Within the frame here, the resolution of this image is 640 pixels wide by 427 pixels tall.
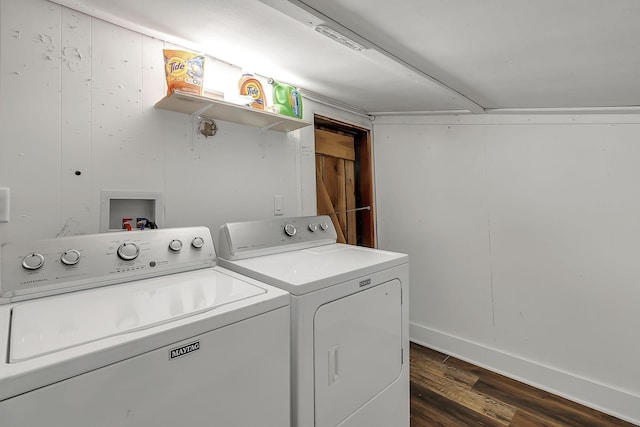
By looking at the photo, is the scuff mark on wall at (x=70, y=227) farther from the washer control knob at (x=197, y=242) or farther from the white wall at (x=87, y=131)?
the washer control knob at (x=197, y=242)

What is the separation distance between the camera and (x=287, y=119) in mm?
1689

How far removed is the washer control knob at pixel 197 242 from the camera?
1.30 meters

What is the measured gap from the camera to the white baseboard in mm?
1730

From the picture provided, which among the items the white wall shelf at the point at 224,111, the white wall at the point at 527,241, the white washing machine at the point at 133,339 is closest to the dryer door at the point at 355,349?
the white washing machine at the point at 133,339

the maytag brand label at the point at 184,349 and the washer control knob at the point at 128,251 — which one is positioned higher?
the washer control knob at the point at 128,251

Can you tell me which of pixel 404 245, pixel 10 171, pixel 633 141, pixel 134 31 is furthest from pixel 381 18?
pixel 404 245

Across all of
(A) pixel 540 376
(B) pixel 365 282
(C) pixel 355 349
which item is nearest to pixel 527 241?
(A) pixel 540 376

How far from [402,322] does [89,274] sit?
131 cm

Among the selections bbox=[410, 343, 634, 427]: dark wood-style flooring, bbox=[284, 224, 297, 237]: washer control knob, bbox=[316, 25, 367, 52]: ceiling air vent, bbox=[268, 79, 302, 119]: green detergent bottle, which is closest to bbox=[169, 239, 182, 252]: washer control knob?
bbox=[284, 224, 297, 237]: washer control knob

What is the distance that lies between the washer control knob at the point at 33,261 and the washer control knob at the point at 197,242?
1.58ft

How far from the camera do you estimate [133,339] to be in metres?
0.69

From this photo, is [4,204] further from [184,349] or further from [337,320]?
[337,320]

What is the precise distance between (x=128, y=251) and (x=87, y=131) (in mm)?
572

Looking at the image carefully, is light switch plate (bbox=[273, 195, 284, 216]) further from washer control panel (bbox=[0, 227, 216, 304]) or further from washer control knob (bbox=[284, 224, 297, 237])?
washer control panel (bbox=[0, 227, 216, 304])
